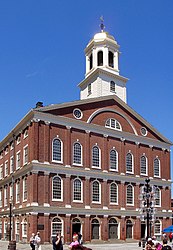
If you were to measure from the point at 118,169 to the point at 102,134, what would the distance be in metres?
4.85

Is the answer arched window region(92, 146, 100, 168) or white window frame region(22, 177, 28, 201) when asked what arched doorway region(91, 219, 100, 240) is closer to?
arched window region(92, 146, 100, 168)

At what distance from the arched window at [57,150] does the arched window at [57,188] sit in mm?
2123

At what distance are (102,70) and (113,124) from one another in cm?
828

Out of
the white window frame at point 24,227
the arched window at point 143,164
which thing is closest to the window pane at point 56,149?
the white window frame at point 24,227

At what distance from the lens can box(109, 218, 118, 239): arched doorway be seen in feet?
160

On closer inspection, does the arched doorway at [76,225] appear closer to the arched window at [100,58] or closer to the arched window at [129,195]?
the arched window at [129,195]

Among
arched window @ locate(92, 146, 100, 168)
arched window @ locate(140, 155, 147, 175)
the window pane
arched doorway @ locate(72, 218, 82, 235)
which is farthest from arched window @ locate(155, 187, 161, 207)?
the window pane

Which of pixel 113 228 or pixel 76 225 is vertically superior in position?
pixel 76 225

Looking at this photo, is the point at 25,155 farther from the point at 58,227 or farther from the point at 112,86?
the point at 112,86

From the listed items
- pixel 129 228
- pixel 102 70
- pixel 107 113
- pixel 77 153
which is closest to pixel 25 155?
pixel 77 153

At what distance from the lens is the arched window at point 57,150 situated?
150 ft

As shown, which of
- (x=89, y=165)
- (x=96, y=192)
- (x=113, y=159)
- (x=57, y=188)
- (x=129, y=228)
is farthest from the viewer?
(x=113, y=159)

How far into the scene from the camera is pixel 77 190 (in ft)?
153

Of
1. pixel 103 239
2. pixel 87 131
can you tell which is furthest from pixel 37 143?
pixel 103 239
